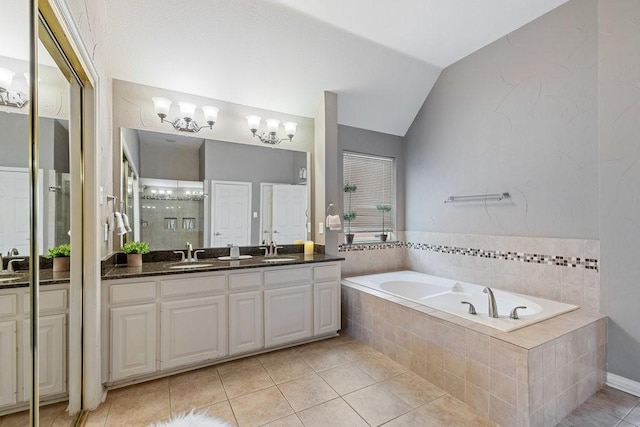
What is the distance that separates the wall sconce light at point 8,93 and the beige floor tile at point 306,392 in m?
2.11

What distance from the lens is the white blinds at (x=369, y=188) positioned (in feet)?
13.0

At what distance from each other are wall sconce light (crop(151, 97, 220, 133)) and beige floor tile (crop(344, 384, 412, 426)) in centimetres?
273

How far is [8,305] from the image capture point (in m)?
1.06

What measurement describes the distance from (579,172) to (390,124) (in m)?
2.14

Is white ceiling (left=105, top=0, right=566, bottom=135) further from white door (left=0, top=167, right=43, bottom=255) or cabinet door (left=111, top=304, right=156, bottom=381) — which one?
cabinet door (left=111, top=304, right=156, bottom=381)

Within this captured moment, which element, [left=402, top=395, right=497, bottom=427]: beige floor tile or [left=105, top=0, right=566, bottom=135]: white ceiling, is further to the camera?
[left=105, top=0, right=566, bottom=135]: white ceiling

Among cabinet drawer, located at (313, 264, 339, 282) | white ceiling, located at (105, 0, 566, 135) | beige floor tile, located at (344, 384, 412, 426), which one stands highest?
white ceiling, located at (105, 0, 566, 135)

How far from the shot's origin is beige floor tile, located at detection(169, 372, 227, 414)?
6.55 ft

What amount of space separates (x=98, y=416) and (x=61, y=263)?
1.01 metres

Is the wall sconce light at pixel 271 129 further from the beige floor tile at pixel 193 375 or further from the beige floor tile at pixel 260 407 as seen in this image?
the beige floor tile at pixel 260 407

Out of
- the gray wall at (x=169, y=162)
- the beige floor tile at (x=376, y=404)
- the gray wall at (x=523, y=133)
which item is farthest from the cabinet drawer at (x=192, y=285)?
the gray wall at (x=523, y=133)

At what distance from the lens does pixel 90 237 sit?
187cm

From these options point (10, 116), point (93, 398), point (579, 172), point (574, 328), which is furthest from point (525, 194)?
point (93, 398)

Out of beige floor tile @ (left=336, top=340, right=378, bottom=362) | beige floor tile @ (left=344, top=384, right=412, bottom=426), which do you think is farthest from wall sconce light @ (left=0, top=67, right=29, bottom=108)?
beige floor tile @ (left=336, top=340, right=378, bottom=362)
